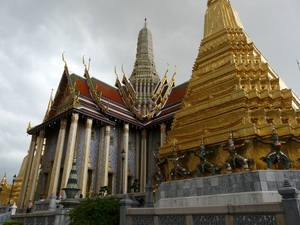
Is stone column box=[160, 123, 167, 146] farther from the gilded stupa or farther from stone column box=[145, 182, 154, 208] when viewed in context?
stone column box=[145, 182, 154, 208]

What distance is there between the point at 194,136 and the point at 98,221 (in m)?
5.00

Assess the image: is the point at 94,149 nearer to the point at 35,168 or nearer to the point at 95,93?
the point at 35,168

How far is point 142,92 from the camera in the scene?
25.2m

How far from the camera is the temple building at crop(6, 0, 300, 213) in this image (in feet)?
26.8

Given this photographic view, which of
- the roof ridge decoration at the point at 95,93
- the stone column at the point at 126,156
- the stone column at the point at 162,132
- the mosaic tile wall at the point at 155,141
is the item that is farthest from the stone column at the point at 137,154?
the roof ridge decoration at the point at 95,93

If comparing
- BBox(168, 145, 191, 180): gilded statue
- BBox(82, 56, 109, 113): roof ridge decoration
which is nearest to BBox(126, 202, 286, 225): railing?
BBox(168, 145, 191, 180): gilded statue

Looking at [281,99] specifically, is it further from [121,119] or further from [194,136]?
[121,119]

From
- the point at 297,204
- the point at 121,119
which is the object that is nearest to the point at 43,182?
the point at 121,119

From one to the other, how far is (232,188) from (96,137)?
13.2 metres

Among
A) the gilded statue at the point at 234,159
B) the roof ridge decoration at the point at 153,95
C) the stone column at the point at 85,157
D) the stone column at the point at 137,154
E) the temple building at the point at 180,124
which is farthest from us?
the roof ridge decoration at the point at 153,95

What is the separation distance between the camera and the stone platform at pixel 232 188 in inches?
273

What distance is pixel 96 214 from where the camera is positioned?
20.4ft

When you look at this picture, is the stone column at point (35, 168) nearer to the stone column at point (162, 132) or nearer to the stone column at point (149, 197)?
the stone column at point (162, 132)

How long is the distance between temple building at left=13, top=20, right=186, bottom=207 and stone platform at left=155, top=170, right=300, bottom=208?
7.46m
